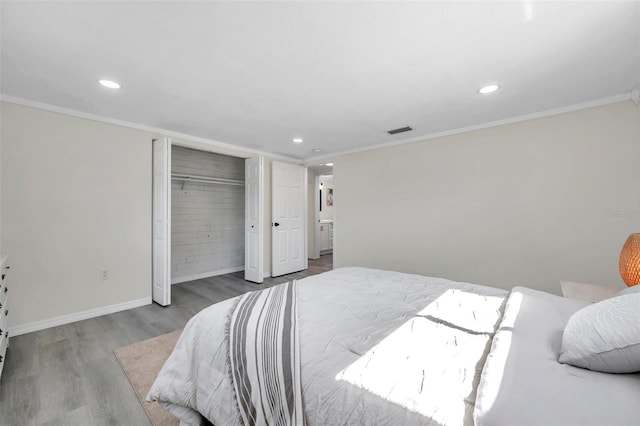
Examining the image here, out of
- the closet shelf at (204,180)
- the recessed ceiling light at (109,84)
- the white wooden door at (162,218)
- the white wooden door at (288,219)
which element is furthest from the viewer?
the white wooden door at (288,219)

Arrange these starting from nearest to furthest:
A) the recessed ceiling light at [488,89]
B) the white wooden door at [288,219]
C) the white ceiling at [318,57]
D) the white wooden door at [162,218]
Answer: the white ceiling at [318,57] < the recessed ceiling light at [488,89] < the white wooden door at [162,218] < the white wooden door at [288,219]

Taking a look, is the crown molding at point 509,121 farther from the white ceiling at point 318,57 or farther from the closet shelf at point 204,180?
the closet shelf at point 204,180

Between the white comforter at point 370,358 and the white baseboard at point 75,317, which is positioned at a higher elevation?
the white comforter at point 370,358

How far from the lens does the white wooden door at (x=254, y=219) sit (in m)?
4.50

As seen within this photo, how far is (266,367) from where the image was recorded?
1161mm

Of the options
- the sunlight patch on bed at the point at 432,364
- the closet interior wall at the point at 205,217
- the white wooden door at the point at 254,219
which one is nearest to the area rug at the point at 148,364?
the sunlight patch on bed at the point at 432,364

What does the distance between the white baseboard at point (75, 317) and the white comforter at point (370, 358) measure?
7.88 ft

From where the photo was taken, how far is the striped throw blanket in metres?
1.05

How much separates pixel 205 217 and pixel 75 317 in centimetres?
238

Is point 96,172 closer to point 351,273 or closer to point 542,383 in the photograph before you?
point 351,273

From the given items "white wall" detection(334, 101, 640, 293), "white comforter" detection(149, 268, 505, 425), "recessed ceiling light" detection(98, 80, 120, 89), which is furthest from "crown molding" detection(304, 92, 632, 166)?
"recessed ceiling light" detection(98, 80, 120, 89)

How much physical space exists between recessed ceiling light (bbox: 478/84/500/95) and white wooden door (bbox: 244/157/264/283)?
127 inches

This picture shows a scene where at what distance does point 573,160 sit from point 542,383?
3.05 metres

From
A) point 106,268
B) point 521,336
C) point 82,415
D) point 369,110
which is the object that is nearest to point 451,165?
point 369,110
